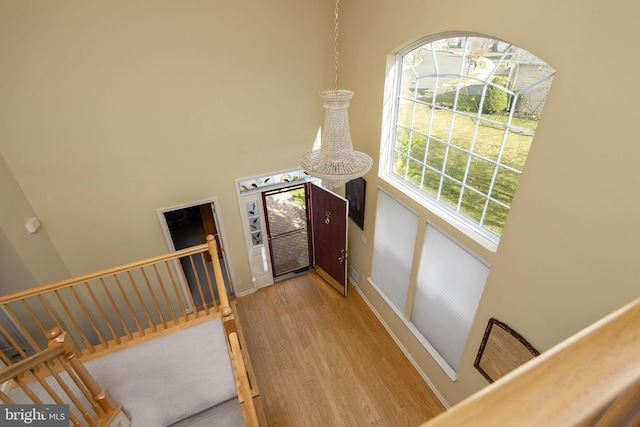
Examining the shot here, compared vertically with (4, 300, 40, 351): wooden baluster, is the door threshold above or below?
below

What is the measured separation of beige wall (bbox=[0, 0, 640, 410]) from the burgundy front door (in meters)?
0.35

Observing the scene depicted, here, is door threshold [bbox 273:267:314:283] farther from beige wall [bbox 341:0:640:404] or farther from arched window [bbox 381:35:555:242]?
beige wall [bbox 341:0:640:404]

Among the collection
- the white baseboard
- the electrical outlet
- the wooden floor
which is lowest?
the wooden floor

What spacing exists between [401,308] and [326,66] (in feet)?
11.7

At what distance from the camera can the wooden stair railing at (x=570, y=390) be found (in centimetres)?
29

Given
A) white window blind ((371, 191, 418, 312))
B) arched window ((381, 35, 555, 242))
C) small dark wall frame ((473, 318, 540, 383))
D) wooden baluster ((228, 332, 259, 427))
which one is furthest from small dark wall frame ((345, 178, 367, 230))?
wooden baluster ((228, 332, 259, 427))

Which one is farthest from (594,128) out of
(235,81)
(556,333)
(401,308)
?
(235,81)

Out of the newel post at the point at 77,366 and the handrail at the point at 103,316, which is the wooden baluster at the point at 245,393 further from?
the newel post at the point at 77,366

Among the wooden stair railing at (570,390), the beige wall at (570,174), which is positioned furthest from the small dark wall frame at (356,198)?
the wooden stair railing at (570,390)

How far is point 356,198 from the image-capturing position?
15.5 feet

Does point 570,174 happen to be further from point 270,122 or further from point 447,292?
point 270,122

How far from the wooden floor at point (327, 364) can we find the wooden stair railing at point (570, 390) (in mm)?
3953

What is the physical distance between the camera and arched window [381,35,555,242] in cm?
231

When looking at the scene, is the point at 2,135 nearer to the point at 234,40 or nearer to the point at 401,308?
the point at 234,40
